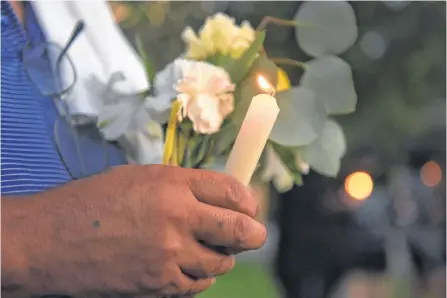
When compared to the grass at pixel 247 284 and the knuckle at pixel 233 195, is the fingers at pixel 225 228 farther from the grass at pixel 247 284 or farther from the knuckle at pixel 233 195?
the grass at pixel 247 284

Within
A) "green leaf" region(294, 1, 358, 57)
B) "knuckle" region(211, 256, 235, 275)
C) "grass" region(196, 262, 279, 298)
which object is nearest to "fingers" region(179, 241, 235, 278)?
"knuckle" region(211, 256, 235, 275)

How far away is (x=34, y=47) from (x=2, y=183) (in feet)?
0.48

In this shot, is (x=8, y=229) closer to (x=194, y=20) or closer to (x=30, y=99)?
(x=30, y=99)

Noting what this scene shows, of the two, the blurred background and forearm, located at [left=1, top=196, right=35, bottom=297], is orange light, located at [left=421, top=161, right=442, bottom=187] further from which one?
forearm, located at [left=1, top=196, right=35, bottom=297]

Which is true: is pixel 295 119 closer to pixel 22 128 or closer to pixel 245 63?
pixel 245 63

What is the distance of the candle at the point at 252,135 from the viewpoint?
507 mm

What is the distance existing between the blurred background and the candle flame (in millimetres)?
2155

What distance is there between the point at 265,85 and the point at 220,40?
122 mm

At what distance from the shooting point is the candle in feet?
1.66

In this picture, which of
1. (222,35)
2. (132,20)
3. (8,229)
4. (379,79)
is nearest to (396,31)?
(379,79)

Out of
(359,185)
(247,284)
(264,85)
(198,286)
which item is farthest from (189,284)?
(247,284)

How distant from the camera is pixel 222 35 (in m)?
0.67

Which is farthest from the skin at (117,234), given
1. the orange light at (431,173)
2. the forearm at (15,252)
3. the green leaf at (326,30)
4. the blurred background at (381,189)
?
the orange light at (431,173)

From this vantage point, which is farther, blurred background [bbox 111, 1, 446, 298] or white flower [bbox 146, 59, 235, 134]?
blurred background [bbox 111, 1, 446, 298]
